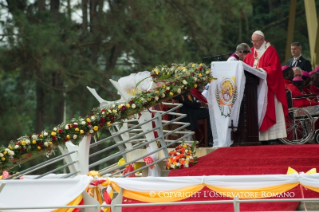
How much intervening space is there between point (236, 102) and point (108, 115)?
216 centimetres

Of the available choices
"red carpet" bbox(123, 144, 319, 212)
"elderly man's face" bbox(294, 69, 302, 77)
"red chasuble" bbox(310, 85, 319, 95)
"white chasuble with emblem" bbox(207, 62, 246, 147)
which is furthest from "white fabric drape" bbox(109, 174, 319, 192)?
"red chasuble" bbox(310, 85, 319, 95)

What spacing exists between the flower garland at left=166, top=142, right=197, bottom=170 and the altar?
0.65 meters

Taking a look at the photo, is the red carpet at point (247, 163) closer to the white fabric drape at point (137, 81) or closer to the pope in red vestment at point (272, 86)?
the pope in red vestment at point (272, 86)

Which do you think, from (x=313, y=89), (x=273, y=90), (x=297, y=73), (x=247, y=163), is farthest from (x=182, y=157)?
(x=313, y=89)

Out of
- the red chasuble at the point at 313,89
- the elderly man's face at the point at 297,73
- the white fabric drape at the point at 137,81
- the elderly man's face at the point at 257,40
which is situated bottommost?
the red chasuble at the point at 313,89

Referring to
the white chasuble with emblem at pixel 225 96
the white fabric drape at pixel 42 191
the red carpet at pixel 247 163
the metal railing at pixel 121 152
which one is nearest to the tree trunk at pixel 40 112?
the metal railing at pixel 121 152

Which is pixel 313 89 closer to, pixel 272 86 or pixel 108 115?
pixel 272 86

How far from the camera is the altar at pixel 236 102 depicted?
417 inches

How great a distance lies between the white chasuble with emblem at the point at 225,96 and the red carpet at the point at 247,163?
0.43 meters

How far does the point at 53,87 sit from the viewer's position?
804 inches

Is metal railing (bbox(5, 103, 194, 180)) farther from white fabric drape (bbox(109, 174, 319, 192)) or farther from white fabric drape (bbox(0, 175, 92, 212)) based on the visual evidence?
white fabric drape (bbox(109, 174, 319, 192))

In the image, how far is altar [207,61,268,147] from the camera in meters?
10.6

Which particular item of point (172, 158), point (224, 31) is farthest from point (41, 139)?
point (224, 31)

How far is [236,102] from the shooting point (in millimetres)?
10633
